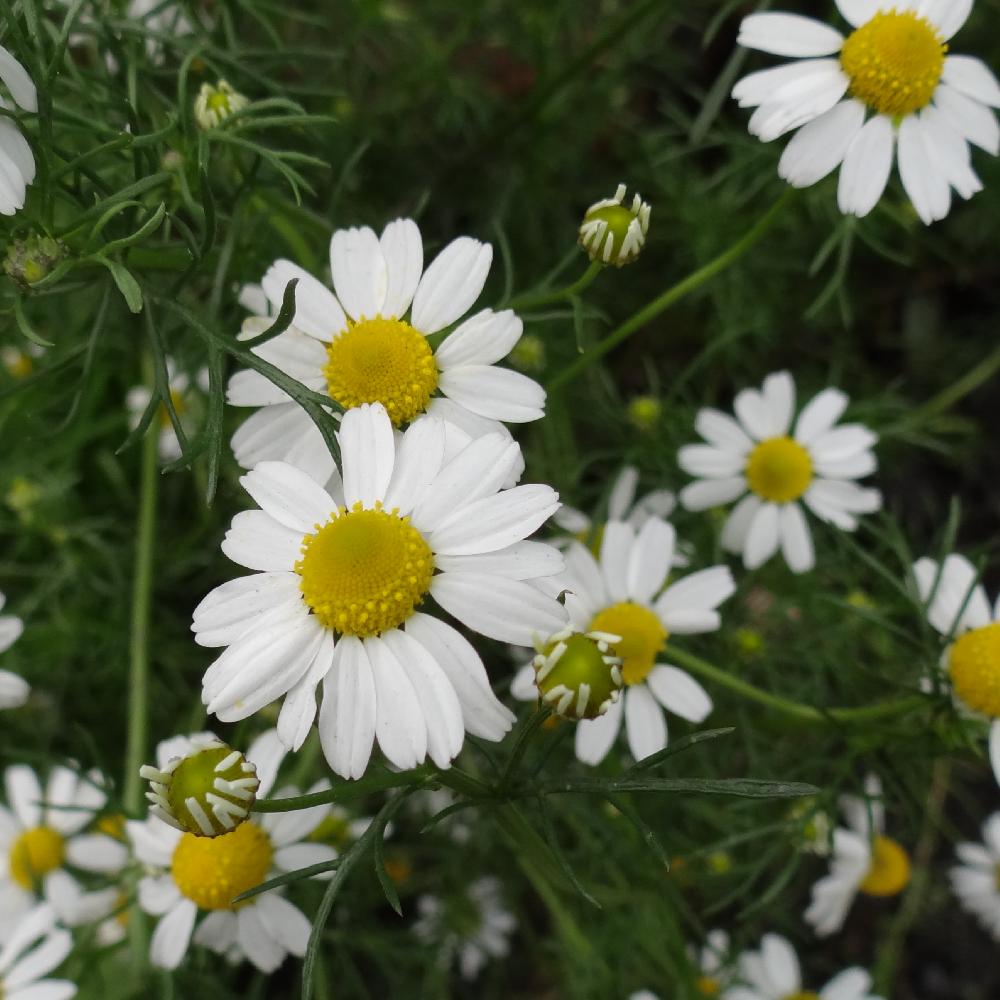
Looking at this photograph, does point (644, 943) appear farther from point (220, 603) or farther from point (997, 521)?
point (997, 521)

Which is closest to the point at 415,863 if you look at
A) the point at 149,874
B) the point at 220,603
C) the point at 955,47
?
the point at 149,874

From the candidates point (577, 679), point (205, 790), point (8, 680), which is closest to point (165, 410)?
point (8, 680)

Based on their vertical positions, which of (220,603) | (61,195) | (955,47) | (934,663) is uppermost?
(955,47)

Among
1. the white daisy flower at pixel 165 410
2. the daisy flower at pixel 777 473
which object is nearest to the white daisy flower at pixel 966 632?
the daisy flower at pixel 777 473

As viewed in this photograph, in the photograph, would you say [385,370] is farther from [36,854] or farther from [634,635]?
[36,854]

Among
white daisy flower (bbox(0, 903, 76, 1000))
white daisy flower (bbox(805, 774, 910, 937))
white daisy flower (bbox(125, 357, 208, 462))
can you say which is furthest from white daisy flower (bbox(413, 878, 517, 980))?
white daisy flower (bbox(125, 357, 208, 462))

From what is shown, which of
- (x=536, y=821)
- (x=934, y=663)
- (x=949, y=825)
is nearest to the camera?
(x=934, y=663)

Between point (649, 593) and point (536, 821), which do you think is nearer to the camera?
point (649, 593)
